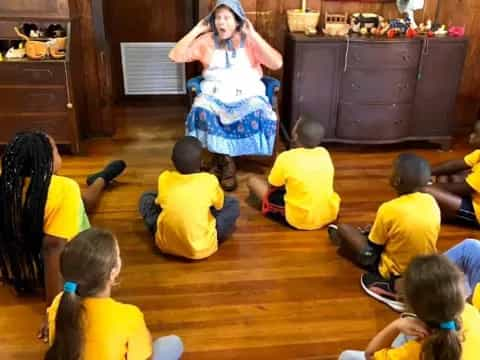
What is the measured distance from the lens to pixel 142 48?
15.8ft

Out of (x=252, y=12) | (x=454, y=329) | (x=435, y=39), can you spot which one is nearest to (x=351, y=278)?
(x=454, y=329)

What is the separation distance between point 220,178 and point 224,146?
218 mm

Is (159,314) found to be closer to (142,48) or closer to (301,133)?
(301,133)

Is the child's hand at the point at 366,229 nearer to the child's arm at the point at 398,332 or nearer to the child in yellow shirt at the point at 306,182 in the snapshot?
the child in yellow shirt at the point at 306,182

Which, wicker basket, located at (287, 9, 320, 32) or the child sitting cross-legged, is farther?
wicker basket, located at (287, 9, 320, 32)

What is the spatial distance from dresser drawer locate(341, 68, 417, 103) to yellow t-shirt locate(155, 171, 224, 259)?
163cm

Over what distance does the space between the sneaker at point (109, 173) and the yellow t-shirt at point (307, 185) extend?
1055 millimetres

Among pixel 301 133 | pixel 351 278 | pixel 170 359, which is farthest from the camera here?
pixel 301 133

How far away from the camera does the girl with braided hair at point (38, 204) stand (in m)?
2.05

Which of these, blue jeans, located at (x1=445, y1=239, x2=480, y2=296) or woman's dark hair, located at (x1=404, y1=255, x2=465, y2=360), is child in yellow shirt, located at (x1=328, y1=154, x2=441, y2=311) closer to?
blue jeans, located at (x1=445, y1=239, x2=480, y2=296)

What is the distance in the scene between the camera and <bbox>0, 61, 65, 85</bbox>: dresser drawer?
353 centimetres

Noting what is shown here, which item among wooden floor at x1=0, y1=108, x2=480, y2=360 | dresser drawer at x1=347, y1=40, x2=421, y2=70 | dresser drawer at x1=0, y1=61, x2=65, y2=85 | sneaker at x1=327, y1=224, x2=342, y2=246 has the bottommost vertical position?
wooden floor at x1=0, y1=108, x2=480, y2=360

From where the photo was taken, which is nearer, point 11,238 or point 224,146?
point 11,238

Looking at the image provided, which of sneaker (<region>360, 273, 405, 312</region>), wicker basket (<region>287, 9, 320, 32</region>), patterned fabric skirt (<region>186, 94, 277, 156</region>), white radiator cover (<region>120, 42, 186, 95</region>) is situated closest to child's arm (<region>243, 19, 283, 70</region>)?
patterned fabric skirt (<region>186, 94, 277, 156</region>)
